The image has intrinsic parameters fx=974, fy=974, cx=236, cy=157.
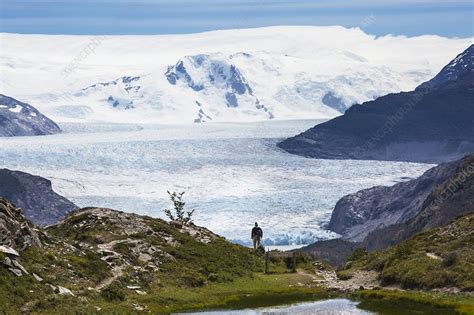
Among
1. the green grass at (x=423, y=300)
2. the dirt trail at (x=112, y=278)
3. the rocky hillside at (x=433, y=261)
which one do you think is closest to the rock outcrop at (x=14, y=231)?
the dirt trail at (x=112, y=278)

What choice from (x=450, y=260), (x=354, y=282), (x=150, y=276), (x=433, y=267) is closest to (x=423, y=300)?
(x=450, y=260)

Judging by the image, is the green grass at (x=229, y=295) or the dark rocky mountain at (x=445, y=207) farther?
the dark rocky mountain at (x=445, y=207)

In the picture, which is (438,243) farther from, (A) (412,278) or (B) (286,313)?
(B) (286,313)

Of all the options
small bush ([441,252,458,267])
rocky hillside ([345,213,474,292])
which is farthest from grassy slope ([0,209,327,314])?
small bush ([441,252,458,267])

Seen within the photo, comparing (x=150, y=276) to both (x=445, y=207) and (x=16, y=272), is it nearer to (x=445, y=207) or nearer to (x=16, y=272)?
(x=16, y=272)

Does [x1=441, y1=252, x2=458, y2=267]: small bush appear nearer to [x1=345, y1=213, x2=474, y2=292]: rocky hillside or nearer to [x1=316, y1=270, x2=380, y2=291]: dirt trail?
[x1=345, y1=213, x2=474, y2=292]: rocky hillside

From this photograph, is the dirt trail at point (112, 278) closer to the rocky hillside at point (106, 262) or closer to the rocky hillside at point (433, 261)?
the rocky hillside at point (106, 262)

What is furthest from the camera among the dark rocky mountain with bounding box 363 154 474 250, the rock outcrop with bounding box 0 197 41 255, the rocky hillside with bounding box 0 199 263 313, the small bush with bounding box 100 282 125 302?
the dark rocky mountain with bounding box 363 154 474 250

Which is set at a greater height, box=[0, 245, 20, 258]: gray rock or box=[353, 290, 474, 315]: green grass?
box=[0, 245, 20, 258]: gray rock

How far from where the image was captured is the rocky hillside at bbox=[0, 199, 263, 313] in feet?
150

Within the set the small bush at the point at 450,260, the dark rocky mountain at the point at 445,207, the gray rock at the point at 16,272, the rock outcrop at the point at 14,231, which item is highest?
the rock outcrop at the point at 14,231

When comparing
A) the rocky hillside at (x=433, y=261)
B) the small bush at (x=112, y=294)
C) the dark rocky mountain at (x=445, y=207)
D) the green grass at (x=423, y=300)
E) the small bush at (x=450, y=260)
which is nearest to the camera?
the green grass at (x=423, y=300)

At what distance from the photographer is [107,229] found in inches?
2490

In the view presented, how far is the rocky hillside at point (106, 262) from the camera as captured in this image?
45750mm
